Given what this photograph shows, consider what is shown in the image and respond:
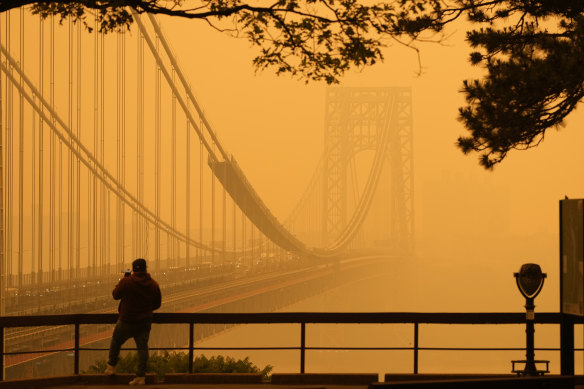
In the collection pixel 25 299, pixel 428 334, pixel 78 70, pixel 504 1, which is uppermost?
pixel 78 70

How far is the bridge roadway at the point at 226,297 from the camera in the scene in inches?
927

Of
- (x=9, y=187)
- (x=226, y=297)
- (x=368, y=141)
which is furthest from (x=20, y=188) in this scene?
(x=368, y=141)

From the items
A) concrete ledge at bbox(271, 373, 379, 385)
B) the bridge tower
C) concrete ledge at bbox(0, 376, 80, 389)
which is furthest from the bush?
the bridge tower

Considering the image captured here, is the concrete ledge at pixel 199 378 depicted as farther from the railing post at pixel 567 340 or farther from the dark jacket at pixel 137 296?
the railing post at pixel 567 340

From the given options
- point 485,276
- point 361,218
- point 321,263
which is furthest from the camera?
point 485,276

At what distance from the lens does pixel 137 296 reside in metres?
8.81

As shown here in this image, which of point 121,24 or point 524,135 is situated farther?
point 524,135

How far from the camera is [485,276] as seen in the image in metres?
117

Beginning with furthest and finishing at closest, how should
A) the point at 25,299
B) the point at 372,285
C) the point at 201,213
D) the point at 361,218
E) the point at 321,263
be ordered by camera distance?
the point at 361,218
the point at 372,285
the point at 321,263
the point at 201,213
the point at 25,299

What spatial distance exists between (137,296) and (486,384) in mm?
4218

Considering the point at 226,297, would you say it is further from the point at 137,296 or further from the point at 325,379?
the point at 137,296

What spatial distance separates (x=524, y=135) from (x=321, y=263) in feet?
160

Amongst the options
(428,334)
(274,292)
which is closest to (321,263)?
(274,292)

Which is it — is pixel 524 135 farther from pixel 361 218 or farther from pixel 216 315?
pixel 361 218
